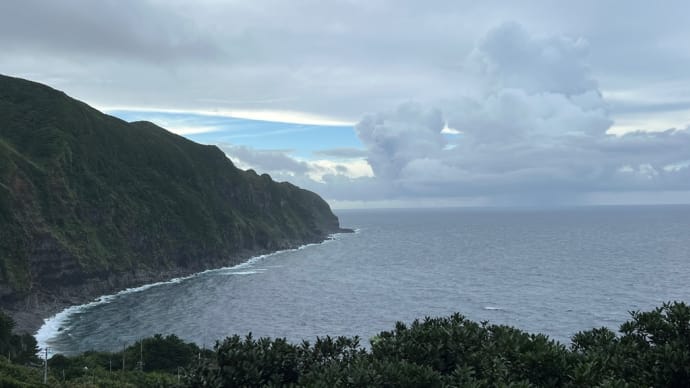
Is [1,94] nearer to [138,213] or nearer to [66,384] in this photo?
[138,213]

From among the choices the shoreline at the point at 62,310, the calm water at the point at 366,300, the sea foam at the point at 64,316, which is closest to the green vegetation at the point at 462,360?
the calm water at the point at 366,300

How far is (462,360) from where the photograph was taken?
78.7 ft

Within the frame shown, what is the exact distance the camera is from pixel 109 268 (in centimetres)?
14688

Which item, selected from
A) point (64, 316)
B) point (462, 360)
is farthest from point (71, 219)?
point (462, 360)

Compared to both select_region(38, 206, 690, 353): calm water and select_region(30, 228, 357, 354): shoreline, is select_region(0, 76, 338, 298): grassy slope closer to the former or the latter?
select_region(30, 228, 357, 354): shoreline

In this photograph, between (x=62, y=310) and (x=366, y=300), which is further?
(x=366, y=300)

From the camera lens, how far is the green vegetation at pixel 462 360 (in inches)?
762

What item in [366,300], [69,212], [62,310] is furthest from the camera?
[69,212]

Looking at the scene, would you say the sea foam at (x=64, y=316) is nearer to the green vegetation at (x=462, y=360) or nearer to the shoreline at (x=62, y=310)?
the shoreline at (x=62, y=310)

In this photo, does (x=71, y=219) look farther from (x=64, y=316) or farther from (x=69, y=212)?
(x=64, y=316)

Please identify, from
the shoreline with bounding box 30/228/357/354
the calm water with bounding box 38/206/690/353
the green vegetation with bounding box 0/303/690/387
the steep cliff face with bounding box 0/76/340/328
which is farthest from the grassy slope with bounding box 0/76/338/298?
the green vegetation with bounding box 0/303/690/387

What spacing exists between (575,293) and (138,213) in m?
145

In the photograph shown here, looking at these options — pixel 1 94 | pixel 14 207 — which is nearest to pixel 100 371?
pixel 14 207

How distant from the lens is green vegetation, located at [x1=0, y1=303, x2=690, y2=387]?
19.3m
